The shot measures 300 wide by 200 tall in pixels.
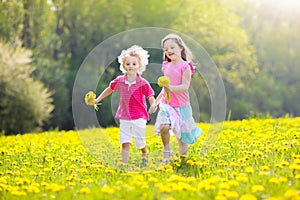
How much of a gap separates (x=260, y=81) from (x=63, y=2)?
663 inches

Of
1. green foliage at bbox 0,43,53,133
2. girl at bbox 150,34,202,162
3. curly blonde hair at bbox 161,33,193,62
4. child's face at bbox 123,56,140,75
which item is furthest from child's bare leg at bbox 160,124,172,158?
green foliage at bbox 0,43,53,133

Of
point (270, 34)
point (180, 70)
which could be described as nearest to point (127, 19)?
point (270, 34)

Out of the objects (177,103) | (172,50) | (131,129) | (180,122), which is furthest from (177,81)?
(131,129)

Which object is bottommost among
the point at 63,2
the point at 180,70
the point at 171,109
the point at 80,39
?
the point at 171,109

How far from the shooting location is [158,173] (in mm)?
5312

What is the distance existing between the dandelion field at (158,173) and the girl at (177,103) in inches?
10.9

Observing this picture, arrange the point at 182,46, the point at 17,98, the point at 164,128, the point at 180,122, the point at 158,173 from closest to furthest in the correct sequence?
the point at 158,173
the point at 164,128
the point at 180,122
the point at 182,46
the point at 17,98

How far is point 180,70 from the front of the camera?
21.1ft

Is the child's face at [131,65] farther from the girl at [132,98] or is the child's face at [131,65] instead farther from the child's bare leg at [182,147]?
the child's bare leg at [182,147]

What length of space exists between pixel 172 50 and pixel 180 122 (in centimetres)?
90

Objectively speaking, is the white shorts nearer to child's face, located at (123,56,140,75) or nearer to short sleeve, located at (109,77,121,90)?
short sleeve, located at (109,77,121,90)

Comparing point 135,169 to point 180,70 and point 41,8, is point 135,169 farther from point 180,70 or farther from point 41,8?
point 41,8

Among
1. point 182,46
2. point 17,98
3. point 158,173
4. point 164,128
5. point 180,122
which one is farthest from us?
point 17,98

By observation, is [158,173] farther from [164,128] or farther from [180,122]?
[180,122]
